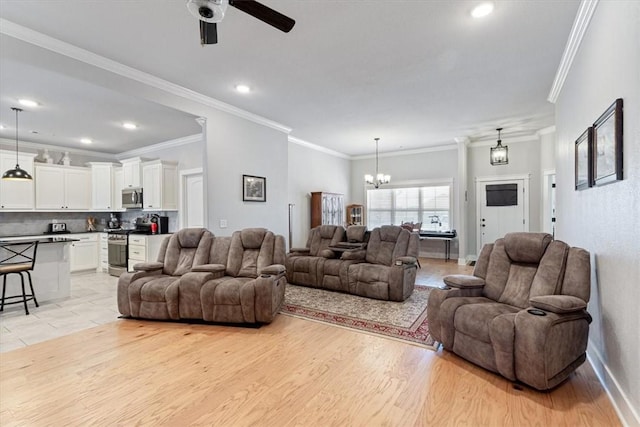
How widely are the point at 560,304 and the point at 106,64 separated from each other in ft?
15.9

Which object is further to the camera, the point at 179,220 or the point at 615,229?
the point at 179,220

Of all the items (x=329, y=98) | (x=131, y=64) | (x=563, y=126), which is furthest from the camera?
(x=329, y=98)

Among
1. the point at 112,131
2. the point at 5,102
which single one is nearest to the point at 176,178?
the point at 112,131

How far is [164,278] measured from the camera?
373cm

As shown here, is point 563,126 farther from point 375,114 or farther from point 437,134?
point 437,134

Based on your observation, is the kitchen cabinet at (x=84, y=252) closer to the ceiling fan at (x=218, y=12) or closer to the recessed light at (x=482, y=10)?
the ceiling fan at (x=218, y=12)

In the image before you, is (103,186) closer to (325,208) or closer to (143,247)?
(143,247)

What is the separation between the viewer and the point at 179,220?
6.44 meters

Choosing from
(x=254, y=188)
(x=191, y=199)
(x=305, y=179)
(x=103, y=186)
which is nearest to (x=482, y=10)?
(x=254, y=188)

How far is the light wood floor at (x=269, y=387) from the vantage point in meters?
1.90

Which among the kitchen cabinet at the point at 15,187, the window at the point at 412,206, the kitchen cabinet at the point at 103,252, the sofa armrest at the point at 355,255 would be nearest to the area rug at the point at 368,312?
the sofa armrest at the point at 355,255

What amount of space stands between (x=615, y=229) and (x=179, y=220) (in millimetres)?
6696

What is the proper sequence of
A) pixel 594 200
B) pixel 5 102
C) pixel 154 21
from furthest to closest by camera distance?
1. pixel 5 102
2. pixel 154 21
3. pixel 594 200

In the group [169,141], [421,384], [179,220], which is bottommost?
[421,384]
